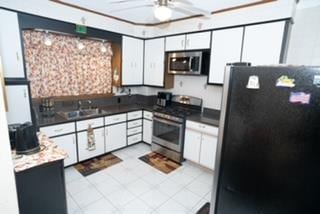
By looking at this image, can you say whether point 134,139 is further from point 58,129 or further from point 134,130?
point 58,129

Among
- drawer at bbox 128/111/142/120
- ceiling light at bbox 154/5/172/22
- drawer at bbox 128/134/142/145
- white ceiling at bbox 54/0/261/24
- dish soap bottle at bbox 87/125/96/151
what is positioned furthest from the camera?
drawer at bbox 128/134/142/145

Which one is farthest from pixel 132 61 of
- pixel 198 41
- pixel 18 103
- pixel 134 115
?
pixel 18 103

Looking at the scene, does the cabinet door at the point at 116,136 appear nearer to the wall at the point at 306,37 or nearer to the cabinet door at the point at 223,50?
the cabinet door at the point at 223,50

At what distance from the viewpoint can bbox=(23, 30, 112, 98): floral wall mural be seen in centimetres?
287

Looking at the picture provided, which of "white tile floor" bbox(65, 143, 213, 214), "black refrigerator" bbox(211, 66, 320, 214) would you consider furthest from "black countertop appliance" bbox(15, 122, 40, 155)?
"black refrigerator" bbox(211, 66, 320, 214)

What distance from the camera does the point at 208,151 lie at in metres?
2.89

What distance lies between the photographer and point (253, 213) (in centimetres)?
123

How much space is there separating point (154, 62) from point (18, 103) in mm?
2509

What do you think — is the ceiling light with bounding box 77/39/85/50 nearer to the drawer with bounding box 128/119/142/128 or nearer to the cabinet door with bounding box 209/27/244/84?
the drawer with bounding box 128/119/142/128

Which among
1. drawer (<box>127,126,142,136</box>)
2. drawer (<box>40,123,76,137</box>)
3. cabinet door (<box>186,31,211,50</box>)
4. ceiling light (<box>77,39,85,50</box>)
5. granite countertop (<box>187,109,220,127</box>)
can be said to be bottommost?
drawer (<box>127,126,142,136</box>)

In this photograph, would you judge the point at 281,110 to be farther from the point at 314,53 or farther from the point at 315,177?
the point at 314,53

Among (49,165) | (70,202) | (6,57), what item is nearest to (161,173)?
(70,202)

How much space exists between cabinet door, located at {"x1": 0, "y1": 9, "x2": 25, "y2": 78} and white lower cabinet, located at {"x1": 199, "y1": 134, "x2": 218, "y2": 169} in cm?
285

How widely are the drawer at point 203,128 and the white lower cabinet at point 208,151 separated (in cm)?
8
